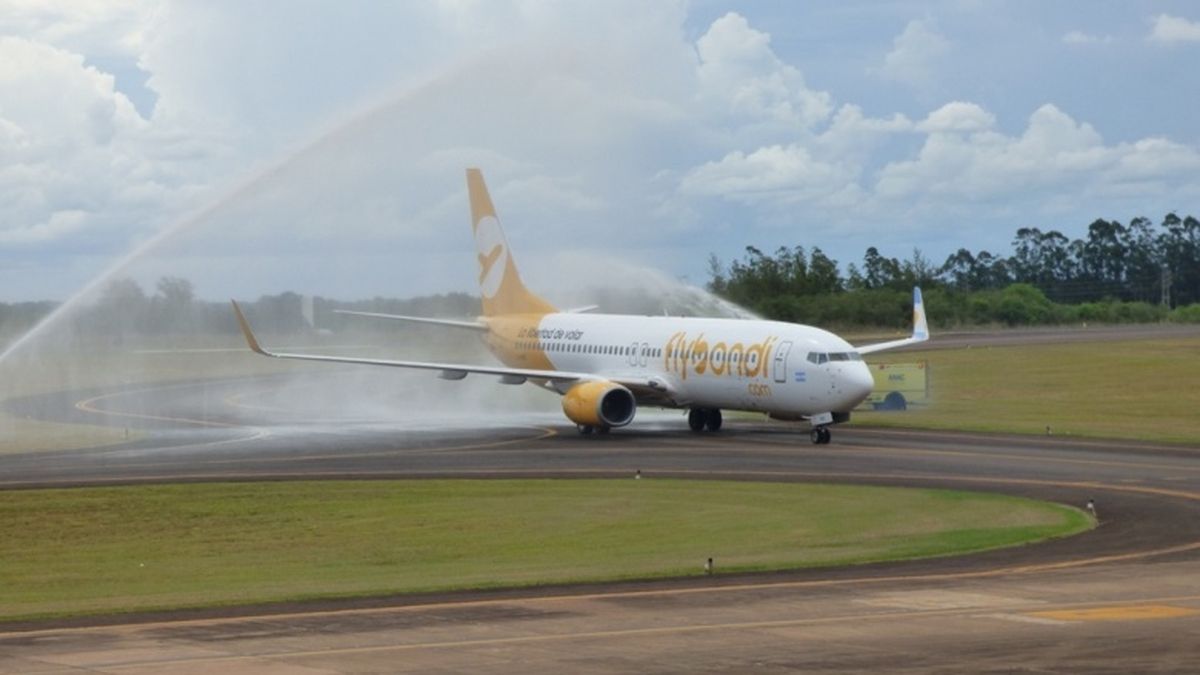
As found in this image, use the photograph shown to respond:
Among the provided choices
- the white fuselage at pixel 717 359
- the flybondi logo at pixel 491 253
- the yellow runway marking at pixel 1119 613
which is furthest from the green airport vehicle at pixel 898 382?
the yellow runway marking at pixel 1119 613

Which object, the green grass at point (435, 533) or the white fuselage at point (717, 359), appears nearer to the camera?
the green grass at point (435, 533)

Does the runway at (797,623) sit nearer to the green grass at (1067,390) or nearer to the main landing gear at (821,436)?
the main landing gear at (821,436)

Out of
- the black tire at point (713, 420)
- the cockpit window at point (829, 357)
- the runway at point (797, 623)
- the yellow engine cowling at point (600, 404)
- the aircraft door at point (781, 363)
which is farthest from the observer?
the black tire at point (713, 420)

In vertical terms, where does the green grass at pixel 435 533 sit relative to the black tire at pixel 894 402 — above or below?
below

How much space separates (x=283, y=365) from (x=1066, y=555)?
264ft

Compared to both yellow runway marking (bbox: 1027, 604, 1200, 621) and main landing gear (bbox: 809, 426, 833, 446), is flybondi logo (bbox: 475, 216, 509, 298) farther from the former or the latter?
yellow runway marking (bbox: 1027, 604, 1200, 621)

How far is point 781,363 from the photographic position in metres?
60.3

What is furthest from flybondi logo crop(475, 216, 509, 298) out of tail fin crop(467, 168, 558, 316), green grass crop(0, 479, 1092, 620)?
green grass crop(0, 479, 1092, 620)

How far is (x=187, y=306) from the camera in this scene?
2918 inches

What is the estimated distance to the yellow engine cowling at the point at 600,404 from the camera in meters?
63.9

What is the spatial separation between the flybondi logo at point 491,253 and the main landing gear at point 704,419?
41.9ft

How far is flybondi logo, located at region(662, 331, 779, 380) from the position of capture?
201 ft

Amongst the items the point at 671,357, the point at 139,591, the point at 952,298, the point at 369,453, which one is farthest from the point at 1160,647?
the point at 952,298

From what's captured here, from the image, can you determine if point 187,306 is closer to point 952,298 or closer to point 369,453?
point 369,453
